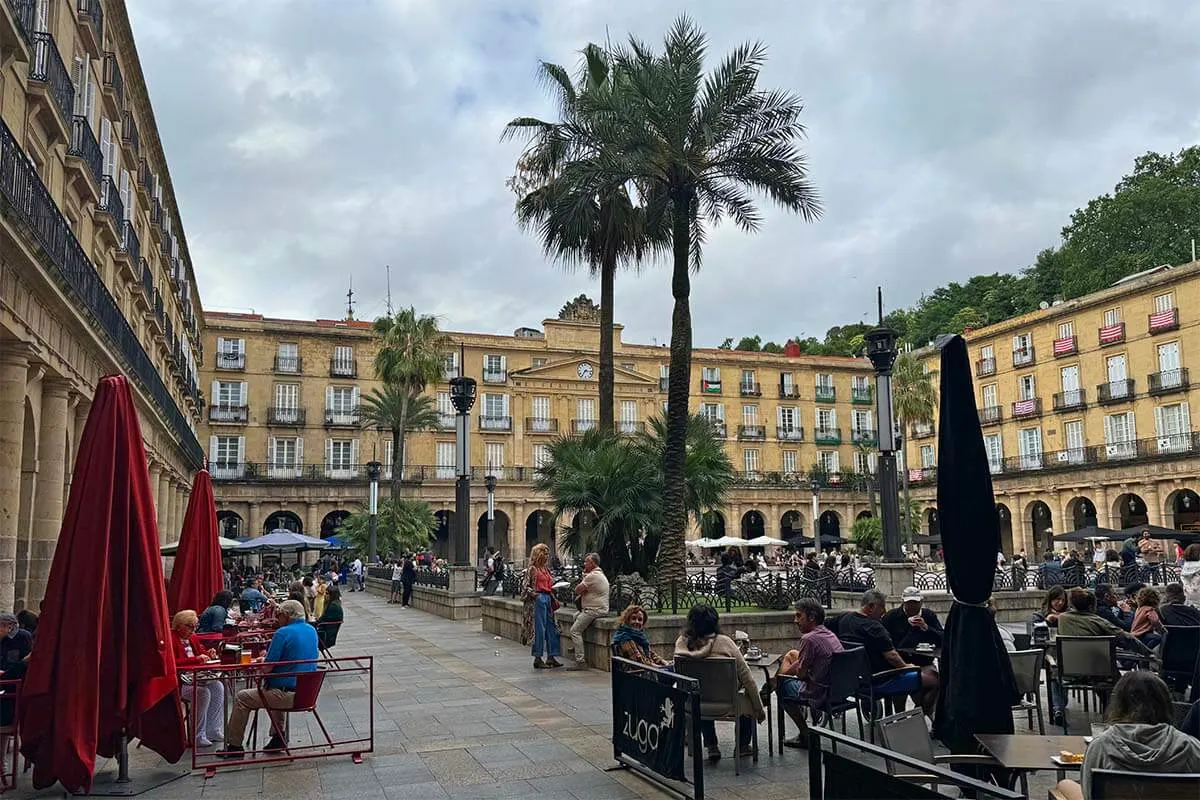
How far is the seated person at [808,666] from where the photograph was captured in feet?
23.5

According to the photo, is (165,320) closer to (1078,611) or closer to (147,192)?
(147,192)

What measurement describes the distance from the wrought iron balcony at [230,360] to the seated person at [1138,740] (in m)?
52.2

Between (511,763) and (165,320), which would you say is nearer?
(511,763)

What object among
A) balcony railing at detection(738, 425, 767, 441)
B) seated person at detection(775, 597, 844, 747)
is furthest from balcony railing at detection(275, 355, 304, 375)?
seated person at detection(775, 597, 844, 747)

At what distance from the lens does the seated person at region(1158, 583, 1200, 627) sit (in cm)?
847

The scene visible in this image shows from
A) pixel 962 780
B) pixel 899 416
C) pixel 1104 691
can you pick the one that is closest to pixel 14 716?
pixel 962 780

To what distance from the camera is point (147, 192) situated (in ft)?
90.0

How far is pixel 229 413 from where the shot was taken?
2010 inches

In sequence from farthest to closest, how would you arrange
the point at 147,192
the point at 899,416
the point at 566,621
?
the point at 899,416 → the point at 147,192 → the point at 566,621

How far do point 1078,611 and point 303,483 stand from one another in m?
46.7

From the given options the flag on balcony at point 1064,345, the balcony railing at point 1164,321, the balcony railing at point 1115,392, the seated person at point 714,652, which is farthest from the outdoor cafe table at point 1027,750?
the flag on balcony at point 1064,345

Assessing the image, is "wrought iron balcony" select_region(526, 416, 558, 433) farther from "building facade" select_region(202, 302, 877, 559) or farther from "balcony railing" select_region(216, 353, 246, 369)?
"balcony railing" select_region(216, 353, 246, 369)

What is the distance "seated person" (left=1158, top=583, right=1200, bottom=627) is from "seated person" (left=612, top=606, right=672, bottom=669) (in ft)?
15.1

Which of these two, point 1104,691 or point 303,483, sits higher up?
point 303,483
